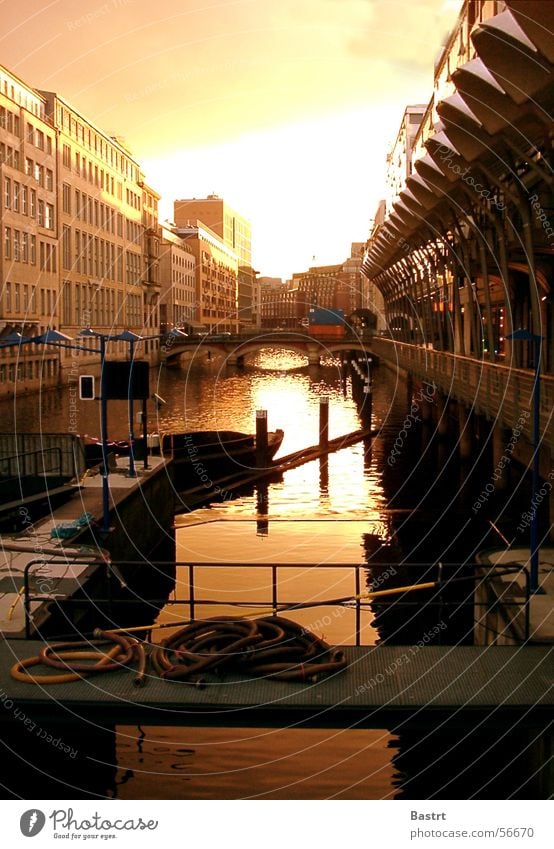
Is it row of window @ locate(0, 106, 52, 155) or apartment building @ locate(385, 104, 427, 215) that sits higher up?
apartment building @ locate(385, 104, 427, 215)

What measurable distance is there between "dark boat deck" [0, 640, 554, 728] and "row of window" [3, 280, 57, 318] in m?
59.7

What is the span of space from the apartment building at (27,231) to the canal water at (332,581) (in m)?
6.97

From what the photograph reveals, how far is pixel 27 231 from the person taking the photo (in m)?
72.8

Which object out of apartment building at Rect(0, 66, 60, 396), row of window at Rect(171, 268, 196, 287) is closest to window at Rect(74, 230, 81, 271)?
apartment building at Rect(0, 66, 60, 396)

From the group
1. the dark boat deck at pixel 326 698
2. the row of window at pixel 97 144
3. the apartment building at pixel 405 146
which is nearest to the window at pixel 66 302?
the row of window at pixel 97 144

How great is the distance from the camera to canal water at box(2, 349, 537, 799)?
13.2 meters

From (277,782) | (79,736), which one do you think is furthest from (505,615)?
(79,736)

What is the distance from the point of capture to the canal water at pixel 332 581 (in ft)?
43.4

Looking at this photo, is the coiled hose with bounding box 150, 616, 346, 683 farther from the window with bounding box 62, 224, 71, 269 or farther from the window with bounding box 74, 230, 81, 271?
the window with bounding box 74, 230, 81, 271

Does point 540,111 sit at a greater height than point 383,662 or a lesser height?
greater

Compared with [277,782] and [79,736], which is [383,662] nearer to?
[277,782]

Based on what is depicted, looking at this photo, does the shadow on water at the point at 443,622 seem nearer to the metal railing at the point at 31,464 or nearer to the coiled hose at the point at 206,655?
the coiled hose at the point at 206,655
